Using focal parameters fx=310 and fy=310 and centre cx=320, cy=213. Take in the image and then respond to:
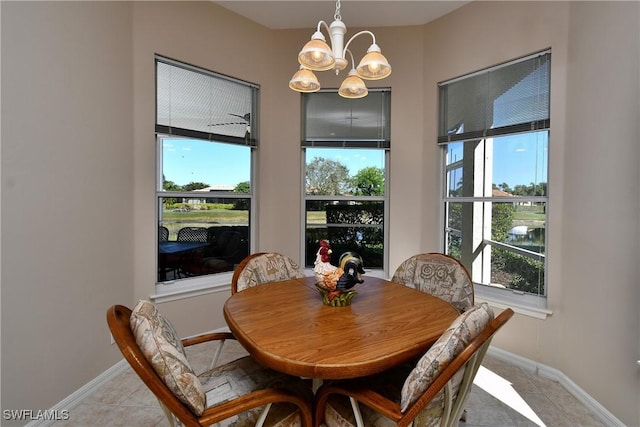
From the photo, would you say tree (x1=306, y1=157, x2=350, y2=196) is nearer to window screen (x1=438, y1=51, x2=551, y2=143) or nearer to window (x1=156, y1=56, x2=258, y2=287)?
window (x1=156, y1=56, x2=258, y2=287)

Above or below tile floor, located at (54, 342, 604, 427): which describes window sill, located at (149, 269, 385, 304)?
above

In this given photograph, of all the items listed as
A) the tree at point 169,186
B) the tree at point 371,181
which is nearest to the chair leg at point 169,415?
the tree at point 169,186

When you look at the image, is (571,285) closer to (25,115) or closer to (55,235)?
(55,235)

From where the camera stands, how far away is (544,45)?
2.36 metres

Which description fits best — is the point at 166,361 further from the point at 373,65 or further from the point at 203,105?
the point at 203,105

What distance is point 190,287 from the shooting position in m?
2.88

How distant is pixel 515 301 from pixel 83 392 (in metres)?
3.23

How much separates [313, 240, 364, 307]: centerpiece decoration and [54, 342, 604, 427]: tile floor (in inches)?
42.5

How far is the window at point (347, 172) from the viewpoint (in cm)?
327

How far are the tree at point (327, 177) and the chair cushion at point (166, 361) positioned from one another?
8.03 feet

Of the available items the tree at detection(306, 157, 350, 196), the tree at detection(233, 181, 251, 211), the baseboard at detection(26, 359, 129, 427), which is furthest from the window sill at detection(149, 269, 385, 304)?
the tree at detection(306, 157, 350, 196)

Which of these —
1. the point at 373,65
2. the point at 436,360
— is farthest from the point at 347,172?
the point at 436,360

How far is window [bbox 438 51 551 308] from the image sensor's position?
246 centimetres

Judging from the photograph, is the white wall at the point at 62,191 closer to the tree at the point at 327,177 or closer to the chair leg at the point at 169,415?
the chair leg at the point at 169,415
